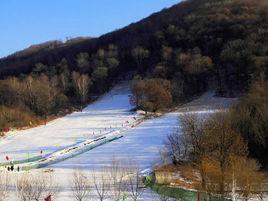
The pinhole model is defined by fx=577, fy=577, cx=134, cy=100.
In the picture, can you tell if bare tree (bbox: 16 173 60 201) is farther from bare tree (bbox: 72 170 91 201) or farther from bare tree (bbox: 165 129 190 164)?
bare tree (bbox: 165 129 190 164)

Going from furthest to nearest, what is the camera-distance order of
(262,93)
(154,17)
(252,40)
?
(154,17) → (252,40) → (262,93)

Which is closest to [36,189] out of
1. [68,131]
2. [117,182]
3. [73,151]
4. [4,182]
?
[117,182]

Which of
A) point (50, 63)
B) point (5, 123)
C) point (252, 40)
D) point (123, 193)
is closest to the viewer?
point (123, 193)

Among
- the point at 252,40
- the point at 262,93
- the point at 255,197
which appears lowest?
the point at 255,197

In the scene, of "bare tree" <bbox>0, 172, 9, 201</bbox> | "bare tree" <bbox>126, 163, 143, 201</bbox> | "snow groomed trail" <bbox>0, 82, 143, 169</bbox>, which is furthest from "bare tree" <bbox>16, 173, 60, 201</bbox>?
"snow groomed trail" <bbox>0, 82, 143, 169</bbox>

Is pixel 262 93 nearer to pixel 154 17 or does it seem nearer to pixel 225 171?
pixel 225 171

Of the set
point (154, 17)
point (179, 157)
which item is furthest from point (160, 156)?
point (154, 17)

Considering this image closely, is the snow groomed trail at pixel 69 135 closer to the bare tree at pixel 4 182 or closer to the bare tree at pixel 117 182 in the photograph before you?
the bare tree at pixel 4 182
